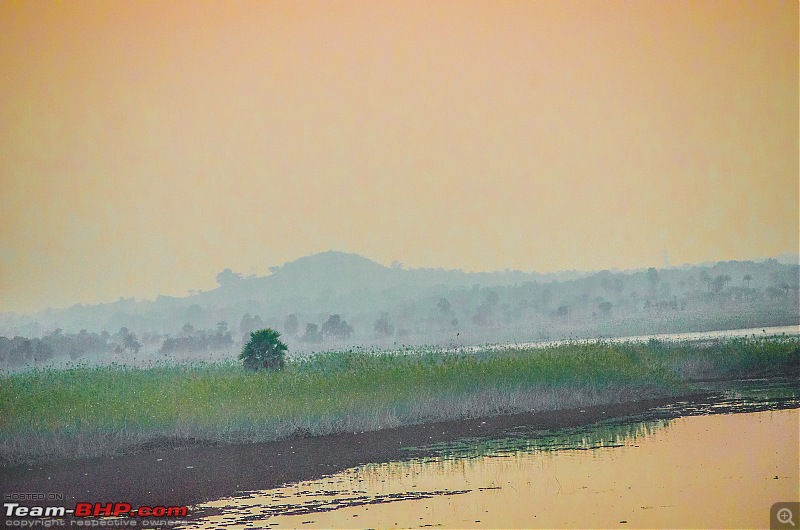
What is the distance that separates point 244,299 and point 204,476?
139ft

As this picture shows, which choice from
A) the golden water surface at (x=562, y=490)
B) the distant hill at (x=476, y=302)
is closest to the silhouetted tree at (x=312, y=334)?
the distant hill at (x=476, y=302)

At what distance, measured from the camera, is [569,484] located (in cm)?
1105

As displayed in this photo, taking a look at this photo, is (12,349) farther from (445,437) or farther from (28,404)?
(445,437)

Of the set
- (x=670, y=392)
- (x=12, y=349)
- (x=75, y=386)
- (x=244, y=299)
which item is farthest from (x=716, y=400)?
(x=244, y=299)

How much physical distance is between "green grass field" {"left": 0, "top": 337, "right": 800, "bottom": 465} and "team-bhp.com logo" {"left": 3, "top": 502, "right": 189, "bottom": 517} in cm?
293

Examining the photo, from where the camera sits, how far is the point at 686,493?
10492mm

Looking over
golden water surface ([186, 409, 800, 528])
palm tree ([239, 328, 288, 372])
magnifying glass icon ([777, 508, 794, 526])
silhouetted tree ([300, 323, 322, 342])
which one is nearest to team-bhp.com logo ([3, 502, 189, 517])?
golden water surface ([186, 409, 800, 528])

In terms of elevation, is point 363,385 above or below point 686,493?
above

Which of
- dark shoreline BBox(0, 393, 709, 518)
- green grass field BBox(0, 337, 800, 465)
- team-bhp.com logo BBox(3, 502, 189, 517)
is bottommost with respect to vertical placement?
team-bhp.com logo BBox(3, 502, 189, 517)

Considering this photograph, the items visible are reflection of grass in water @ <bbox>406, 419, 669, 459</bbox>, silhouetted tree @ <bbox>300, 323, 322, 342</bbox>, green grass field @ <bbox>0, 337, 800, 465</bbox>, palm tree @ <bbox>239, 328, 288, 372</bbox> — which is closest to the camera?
reflection of grass in water @ <bbox>406, 419, 669, 459</bbox>

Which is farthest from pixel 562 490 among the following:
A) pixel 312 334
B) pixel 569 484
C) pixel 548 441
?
pixel 312 334

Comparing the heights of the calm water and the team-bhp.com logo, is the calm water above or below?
below

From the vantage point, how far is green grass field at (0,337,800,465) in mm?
14336

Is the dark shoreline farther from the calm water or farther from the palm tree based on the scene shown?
the palm tree
